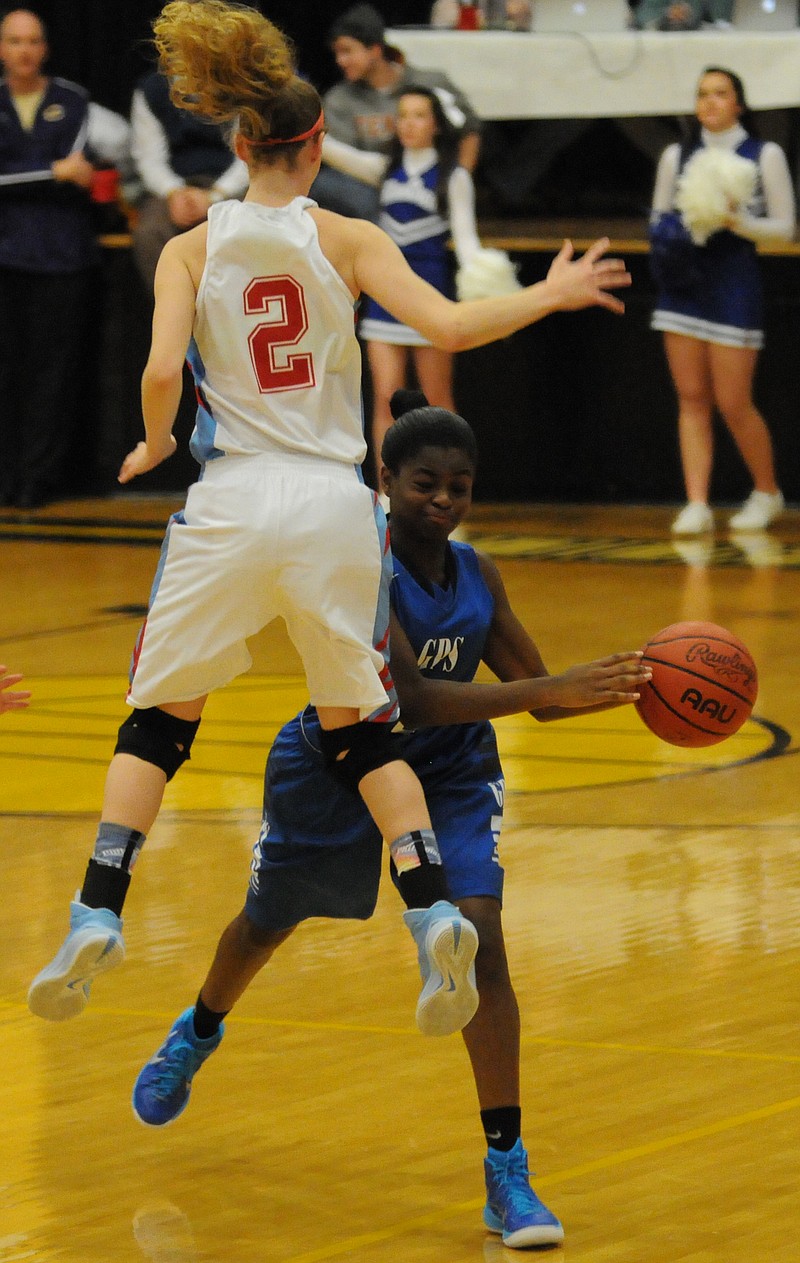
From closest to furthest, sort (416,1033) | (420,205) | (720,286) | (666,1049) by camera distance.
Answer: (666,1049), (416,1033), (720,286), (420,205)

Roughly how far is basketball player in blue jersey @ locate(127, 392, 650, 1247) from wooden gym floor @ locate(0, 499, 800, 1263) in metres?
0.28

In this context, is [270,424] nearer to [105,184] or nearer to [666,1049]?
[666,1049]

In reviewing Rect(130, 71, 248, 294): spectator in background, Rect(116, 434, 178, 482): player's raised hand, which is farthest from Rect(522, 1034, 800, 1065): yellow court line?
Rect(130, 71, 248, 294): spectator in background

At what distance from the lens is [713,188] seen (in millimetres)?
11156

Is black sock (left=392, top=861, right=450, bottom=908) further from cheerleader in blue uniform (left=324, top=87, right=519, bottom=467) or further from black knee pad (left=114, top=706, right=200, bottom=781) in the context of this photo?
cheerleader in blue uniform (left=324, top=87, right=519, bottom=467)

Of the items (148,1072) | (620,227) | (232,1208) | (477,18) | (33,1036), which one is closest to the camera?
(232,1208)

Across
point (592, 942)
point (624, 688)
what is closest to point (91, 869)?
point (624, 688)

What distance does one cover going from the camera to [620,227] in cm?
1433

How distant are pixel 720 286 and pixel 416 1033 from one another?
24.9ft

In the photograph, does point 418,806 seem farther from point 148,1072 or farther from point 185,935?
point 185,935

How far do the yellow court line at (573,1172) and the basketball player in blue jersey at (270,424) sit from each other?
2.03ft

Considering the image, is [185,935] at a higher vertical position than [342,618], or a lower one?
lower

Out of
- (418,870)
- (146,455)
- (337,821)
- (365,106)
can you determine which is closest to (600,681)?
(418,870)

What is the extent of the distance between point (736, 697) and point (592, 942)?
3.61 feet
